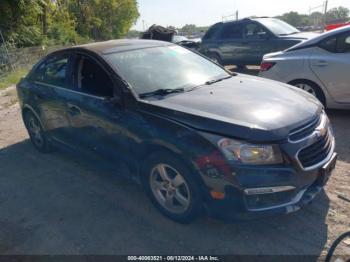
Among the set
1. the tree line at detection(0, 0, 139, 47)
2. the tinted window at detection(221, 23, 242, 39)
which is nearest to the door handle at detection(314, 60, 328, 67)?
the tinted window at detection(221, 23, 242, 39)

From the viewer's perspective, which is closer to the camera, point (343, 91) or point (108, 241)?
point (108, 241)

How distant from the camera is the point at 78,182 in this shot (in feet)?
13.9

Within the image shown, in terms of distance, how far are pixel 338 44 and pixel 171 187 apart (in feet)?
13.0

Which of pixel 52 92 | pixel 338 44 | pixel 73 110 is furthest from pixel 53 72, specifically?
pixel 338 44

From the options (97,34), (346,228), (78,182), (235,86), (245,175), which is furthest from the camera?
(97,34)

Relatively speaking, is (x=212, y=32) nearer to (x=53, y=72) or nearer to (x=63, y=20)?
(x=53, y=72)

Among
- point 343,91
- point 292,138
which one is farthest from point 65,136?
point 343,91

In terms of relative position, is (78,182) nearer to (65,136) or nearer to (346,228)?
(65,136)

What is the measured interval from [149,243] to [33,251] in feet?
3.44

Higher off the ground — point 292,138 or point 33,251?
point 292,138

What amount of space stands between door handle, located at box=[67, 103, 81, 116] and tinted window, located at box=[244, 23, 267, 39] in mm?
7089

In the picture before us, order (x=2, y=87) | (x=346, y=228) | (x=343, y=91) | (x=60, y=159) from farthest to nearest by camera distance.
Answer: (x=2, y=87), (x=343, y=91), (x=60, y=159), (x=346, y=228)

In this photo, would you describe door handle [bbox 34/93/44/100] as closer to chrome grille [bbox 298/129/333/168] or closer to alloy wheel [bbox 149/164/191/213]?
alloy wheel [bbox 149/164/191/213]

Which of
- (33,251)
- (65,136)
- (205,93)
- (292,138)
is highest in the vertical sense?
(205,93)
